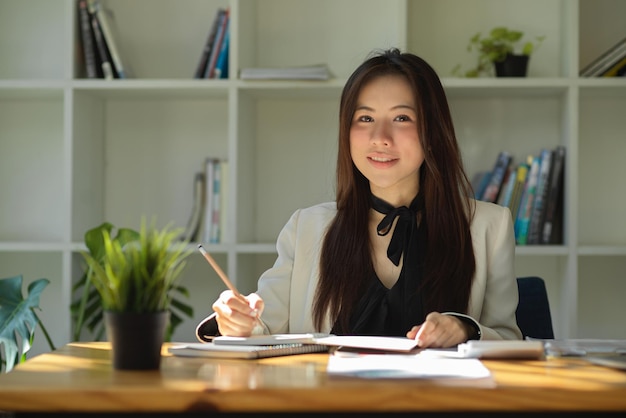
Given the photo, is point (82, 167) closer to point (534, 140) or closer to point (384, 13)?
point (384, 13)

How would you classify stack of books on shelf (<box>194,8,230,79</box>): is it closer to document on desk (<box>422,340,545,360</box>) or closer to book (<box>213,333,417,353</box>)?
book (<box>213,333,417,353</box>)

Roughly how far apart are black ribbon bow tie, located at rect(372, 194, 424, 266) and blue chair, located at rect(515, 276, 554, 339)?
39 centimetres

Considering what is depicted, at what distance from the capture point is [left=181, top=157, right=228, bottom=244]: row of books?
3174 millimetres

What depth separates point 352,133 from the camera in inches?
84.7

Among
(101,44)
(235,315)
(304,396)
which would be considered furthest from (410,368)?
(101,44)

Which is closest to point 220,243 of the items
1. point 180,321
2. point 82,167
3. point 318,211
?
point 180,321

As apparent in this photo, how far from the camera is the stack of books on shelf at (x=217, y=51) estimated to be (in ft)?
10.2

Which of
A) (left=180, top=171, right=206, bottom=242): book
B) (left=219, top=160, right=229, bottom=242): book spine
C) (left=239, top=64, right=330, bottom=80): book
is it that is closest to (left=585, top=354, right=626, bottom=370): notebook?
(left=239, top=64, right=330, bottom=80): book

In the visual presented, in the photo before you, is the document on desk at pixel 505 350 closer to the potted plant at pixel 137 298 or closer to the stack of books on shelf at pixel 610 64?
the potted plant at pixel 137 298

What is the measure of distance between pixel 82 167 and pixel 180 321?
26.6 inches

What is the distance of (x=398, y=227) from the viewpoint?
2.11 meters

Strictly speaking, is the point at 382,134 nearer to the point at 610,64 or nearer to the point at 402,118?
the point at 402,118

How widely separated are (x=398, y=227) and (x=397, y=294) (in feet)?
0.59

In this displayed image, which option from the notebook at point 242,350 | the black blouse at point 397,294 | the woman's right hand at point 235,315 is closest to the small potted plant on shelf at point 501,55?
the black blouse at point 397,294
